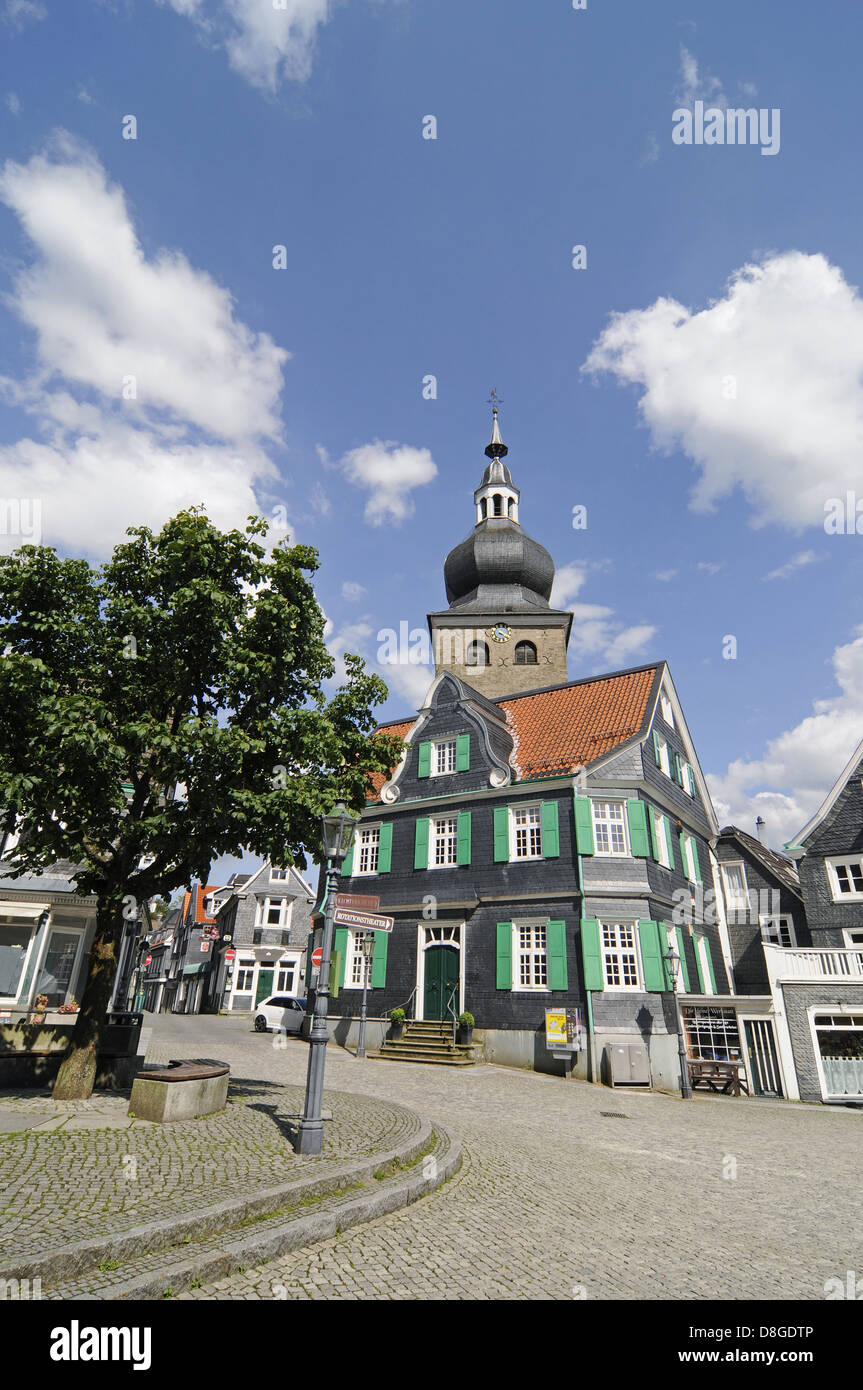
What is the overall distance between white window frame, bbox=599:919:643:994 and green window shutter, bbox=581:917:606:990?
153 millimetres

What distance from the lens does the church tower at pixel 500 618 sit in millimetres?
36625

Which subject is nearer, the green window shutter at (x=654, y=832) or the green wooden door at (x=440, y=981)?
the green window shutter at (x=654, y=832)

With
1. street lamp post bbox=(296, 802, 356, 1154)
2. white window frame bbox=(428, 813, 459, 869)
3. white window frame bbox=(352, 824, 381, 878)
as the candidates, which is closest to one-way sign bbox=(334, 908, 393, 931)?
street lamp post bbox=(296, 802, 356, 1154)

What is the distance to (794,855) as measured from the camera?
25.5 metres

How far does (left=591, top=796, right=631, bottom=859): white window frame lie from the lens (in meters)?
20.6

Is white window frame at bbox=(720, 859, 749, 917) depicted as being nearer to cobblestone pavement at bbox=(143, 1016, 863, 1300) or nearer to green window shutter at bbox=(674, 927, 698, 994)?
green window shutter at bbox=(674, 927, 698, 994)

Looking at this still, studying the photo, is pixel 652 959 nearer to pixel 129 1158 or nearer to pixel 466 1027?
pixel 466 1027

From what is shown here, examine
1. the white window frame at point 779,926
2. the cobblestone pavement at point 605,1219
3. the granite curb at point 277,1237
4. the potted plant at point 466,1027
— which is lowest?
the cobblestone pavement at point 605,1219

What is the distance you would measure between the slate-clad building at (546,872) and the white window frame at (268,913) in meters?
21.1

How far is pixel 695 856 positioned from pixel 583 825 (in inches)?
291

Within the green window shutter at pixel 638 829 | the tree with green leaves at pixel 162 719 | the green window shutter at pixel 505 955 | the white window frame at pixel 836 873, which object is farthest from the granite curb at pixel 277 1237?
the white window frame at pixel 836 873

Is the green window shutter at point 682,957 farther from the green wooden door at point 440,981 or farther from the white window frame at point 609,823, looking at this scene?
the green wooden door at point 440,981

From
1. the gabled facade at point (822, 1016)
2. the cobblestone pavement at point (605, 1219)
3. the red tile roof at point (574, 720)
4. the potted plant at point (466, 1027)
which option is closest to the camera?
the cobblestone pavement at point (605, 1219)

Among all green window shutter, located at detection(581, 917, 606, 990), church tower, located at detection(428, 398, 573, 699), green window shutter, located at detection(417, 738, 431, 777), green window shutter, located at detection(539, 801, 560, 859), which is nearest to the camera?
green window shutter, located at detection(581, 917, 606, 990)
